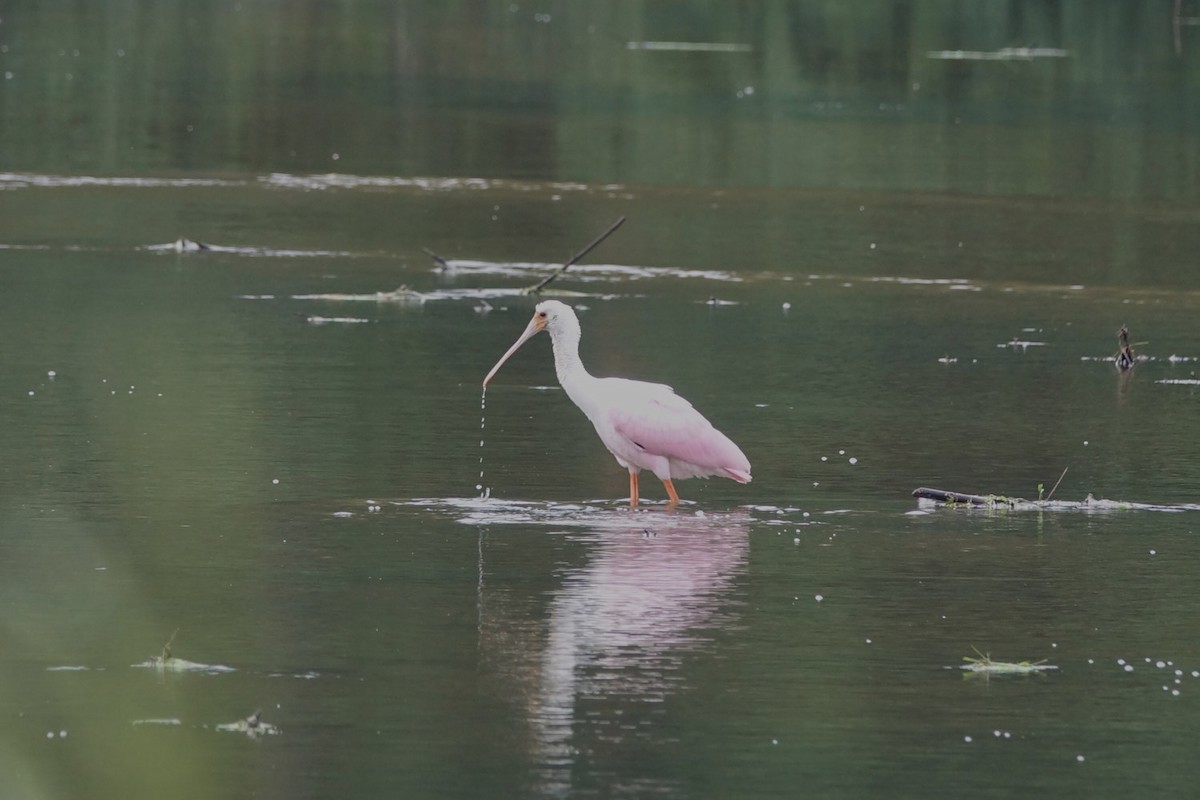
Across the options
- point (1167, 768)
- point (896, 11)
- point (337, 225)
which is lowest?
point (1167, 768)

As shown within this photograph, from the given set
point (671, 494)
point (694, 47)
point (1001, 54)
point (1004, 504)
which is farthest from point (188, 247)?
point (1001, 54)

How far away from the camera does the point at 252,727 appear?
8.94 metres

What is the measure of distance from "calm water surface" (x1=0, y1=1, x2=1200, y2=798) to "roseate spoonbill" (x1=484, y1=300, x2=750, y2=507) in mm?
263

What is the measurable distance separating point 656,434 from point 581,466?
118 centimetres

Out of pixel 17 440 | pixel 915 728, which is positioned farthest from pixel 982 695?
pixel 17 440

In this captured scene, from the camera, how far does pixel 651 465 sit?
13.4 metres

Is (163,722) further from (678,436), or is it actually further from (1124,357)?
(1124,357)

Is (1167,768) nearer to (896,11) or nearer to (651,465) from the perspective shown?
(651,465)

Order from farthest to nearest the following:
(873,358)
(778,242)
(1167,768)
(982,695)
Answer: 1. (778,242)
2. (873,358)
3. (982,695)
4. (1167,768)

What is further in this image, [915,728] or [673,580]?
[673,580]

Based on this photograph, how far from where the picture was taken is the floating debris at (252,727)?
8.92 meters

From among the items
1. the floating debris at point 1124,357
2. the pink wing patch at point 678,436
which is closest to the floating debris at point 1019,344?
the floating debris at point 1124,357

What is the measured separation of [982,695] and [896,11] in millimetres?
56147

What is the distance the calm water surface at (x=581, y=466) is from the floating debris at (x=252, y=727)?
10 cm
